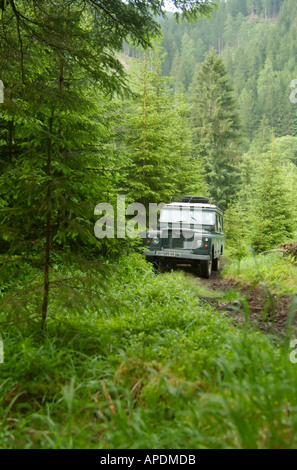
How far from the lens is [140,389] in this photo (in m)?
2.66

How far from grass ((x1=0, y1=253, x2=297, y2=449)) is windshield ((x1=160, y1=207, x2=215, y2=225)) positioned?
6.61 meters

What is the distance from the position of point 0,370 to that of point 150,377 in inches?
52.7

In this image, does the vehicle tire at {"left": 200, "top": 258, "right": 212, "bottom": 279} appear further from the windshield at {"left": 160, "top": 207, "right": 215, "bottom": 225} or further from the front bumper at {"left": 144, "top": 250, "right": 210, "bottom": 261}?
the windshield at {"left": 160, "top": 207, "right": 215, "bottom": 225}

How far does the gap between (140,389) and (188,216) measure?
8.22m

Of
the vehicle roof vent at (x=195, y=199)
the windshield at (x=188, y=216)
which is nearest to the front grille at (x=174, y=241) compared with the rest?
the windshield at (x=188, y=216)

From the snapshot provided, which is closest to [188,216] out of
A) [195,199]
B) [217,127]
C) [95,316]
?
[195,199]

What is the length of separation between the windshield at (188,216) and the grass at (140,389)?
661cm

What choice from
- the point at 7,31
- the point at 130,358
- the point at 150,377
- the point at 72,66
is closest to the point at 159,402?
the point at 150,377

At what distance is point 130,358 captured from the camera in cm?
286

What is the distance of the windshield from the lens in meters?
10.4

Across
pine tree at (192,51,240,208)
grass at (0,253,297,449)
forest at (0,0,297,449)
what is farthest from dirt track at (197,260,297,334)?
pine tree at (192,51,240,208)

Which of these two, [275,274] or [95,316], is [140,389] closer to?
[95,316]

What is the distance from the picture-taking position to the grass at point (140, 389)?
191cm

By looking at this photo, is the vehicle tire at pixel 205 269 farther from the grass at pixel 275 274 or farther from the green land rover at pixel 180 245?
the grass at pixel 275 274
